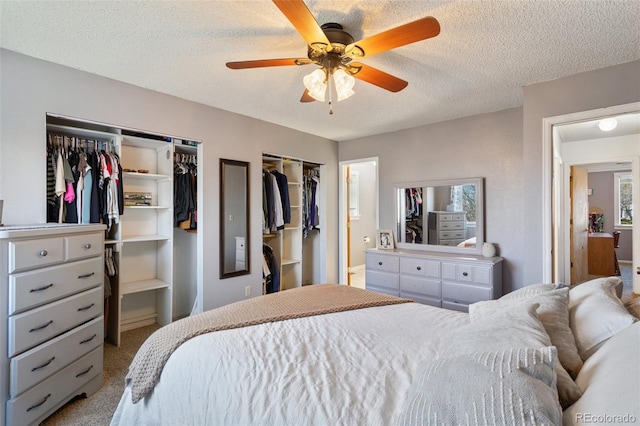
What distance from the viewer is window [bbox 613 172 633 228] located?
6.64 metres

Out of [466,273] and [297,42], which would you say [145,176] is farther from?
[466,273]

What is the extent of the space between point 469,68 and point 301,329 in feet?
7.58

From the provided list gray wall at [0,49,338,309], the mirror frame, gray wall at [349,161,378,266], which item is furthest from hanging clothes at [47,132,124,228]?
gray wall at [349,161,378,266]

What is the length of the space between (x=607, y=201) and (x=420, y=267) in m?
6.25

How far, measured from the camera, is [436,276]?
136 inches

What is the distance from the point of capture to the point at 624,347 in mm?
803

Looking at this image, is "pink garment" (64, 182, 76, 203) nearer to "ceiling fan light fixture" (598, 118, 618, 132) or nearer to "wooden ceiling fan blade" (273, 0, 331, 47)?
"wooden ceiling fan blade" (273, 0, 331, 47)

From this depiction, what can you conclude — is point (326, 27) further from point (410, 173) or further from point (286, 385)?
point (410, 173)

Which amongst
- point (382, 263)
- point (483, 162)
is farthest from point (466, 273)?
point (483, 162)

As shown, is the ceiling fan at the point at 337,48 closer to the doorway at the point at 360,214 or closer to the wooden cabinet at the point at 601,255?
the doorway at the point at 360,214

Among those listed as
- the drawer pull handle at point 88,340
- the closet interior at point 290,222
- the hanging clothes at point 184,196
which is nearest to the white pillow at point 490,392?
the drawer pull handle at point 88,340

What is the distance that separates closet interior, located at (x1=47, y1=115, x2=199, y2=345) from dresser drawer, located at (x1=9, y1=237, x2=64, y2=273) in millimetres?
785

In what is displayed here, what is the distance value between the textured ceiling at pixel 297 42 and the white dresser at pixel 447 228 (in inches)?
56.7

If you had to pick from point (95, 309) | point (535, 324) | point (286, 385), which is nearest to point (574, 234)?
point (535, 324)
